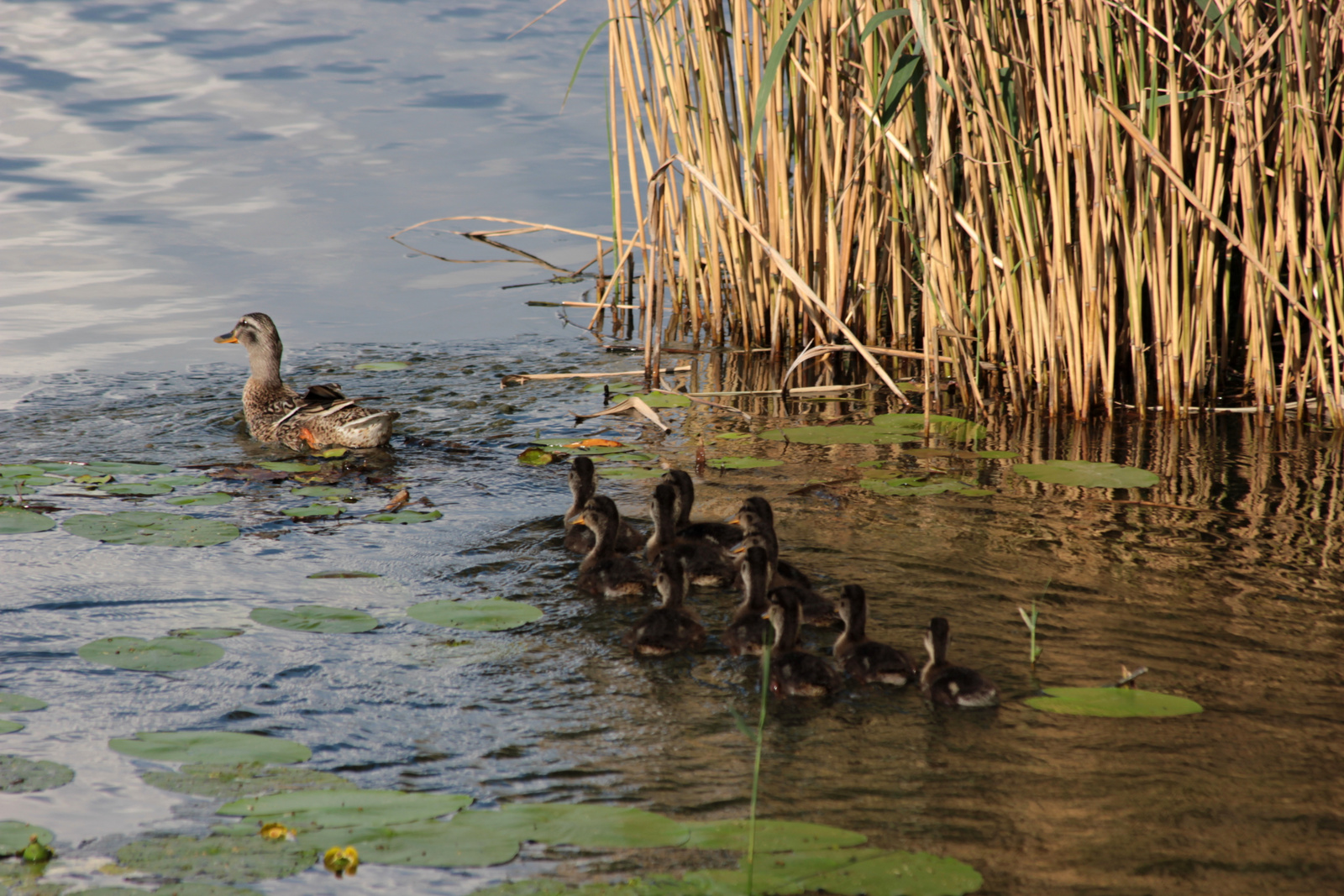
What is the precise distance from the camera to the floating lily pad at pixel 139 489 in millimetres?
5773

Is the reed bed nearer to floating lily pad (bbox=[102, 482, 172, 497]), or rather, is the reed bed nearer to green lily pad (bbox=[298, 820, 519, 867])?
floating lily pad (bbox=[102, 482, 172, 497])

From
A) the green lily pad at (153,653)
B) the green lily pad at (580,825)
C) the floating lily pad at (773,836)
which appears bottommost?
the floating lily pad at (773,836)

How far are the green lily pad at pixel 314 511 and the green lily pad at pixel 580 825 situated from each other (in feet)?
9.17

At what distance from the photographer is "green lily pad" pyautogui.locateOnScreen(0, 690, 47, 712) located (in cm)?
360

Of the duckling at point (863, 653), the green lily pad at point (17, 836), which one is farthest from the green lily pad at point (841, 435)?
the green lily pad at point (17, 836)

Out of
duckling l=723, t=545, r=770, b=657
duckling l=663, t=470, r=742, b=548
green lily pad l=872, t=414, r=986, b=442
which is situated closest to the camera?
duckling l=723, t=545, r=770, b=657

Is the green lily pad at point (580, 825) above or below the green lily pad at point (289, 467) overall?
below

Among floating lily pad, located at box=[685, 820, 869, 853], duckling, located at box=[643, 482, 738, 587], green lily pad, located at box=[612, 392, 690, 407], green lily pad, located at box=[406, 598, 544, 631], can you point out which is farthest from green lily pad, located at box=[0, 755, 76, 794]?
green lily pad, located at box=[612, 392, 690, 407]

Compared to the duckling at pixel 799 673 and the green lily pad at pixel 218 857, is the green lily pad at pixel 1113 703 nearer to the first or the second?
the duckling at pixel 799 673

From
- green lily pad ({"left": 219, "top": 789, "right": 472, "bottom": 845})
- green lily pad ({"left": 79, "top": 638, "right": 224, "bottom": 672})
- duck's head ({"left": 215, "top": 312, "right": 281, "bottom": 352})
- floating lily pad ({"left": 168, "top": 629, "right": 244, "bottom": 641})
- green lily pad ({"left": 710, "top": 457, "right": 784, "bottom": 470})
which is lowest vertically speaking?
green lily pad ({"left": 219, "top": 789, "right": 472, "bottom": 845})

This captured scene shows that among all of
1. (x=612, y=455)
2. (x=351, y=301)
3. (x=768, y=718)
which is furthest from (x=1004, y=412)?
(x=351, y=301)

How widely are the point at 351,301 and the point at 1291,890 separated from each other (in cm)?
929

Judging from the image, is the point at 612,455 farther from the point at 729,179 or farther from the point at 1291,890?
the point at 1291,890

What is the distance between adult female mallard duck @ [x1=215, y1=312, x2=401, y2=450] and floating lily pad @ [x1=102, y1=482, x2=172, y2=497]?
1.00 m
